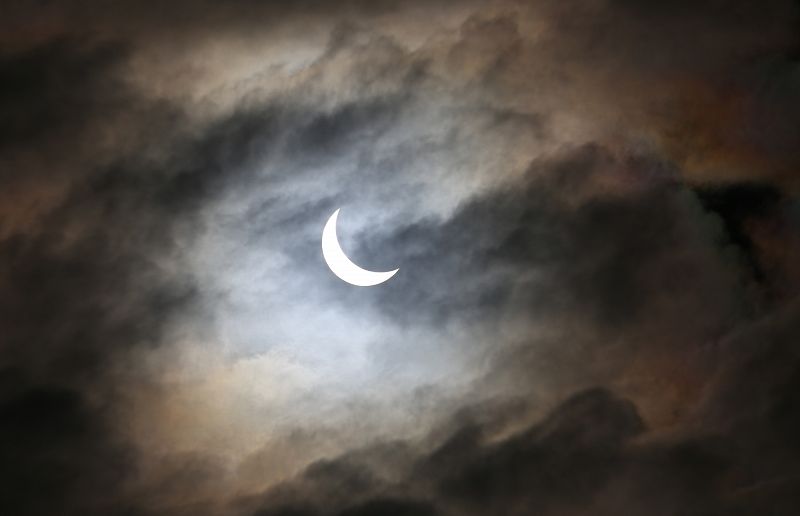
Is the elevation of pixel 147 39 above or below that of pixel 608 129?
above

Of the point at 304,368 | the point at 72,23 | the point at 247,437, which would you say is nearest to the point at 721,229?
the point at 304,368

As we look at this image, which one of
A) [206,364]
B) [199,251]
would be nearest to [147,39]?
→ [199,251]

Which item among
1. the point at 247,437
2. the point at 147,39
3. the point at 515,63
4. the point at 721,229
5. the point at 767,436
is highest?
the point at 147,39

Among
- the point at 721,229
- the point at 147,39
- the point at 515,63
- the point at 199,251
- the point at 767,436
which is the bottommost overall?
the point at 767,436

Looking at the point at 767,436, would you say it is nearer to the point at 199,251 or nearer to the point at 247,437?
the point at 247,437

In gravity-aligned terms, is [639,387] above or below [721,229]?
below

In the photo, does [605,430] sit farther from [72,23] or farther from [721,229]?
[72,23]
